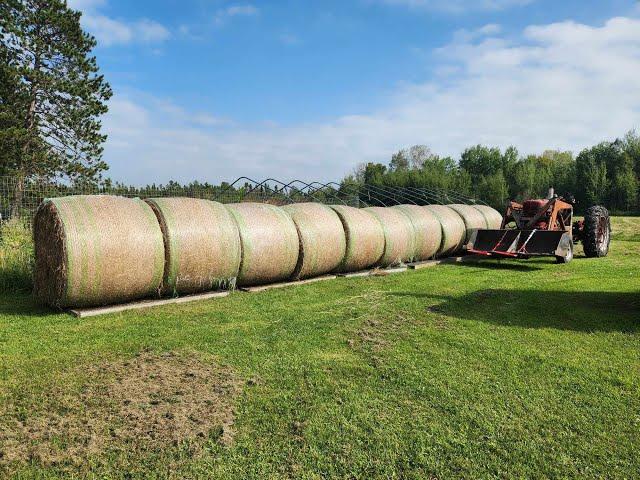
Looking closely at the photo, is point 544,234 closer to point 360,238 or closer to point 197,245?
point 360,238

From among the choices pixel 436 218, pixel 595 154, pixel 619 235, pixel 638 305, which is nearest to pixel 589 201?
pixel 595 154

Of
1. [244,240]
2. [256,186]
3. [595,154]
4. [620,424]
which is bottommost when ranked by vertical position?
[620,424]

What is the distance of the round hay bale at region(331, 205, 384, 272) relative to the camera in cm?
1025

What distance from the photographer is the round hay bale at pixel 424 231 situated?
40.3 ft

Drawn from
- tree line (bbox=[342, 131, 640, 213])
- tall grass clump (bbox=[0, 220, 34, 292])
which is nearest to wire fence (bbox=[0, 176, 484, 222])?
tall grass clump (bbox=[0, 220, 34, 292])

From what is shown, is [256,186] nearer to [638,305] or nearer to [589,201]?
[638,305]

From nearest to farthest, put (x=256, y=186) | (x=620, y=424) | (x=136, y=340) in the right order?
(x=620, y=424) → (x=136, y=340) → (x=256, y=186)

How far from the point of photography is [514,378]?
14.4 ft

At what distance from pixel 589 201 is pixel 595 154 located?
7919mm

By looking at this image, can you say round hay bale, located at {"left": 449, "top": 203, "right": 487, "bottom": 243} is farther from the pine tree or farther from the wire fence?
the pine tree

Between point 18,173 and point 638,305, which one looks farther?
point 18,173

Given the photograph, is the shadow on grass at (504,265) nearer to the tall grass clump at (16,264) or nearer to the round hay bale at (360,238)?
the round hay bale at (360,238)

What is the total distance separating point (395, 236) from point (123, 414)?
27.9 feet

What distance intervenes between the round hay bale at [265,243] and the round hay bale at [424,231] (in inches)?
166
